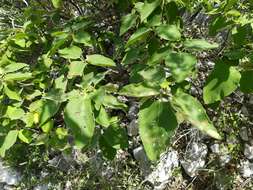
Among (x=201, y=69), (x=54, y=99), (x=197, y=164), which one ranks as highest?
(x=54, y=99)

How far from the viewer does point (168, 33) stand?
1.40 m

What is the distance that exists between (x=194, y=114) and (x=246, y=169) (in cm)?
175

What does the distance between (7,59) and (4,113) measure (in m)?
0.29

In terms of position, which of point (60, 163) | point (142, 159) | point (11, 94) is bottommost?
point (60, 163)

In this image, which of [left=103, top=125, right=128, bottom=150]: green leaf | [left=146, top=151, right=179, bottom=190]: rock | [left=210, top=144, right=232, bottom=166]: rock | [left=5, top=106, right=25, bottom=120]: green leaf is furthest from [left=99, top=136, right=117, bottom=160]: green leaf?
[left=210, top=144, right=232, bottom=166]: rock

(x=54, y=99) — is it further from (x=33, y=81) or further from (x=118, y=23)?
(x=118, y=23)

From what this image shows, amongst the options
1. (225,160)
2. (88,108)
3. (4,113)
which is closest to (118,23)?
(4,113)

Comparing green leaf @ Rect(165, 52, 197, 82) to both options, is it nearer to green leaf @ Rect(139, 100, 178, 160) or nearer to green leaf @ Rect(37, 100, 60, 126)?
green leaf @ Rect(139, 100, 178, 160)

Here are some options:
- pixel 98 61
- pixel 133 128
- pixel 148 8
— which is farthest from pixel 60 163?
pixel 148 8

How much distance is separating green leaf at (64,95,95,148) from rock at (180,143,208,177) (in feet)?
5.23

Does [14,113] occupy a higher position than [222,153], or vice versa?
[14,113]

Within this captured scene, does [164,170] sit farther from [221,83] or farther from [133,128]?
[221,83]

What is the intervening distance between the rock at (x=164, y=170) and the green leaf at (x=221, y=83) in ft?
4.69

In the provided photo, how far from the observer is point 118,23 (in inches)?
93.6
